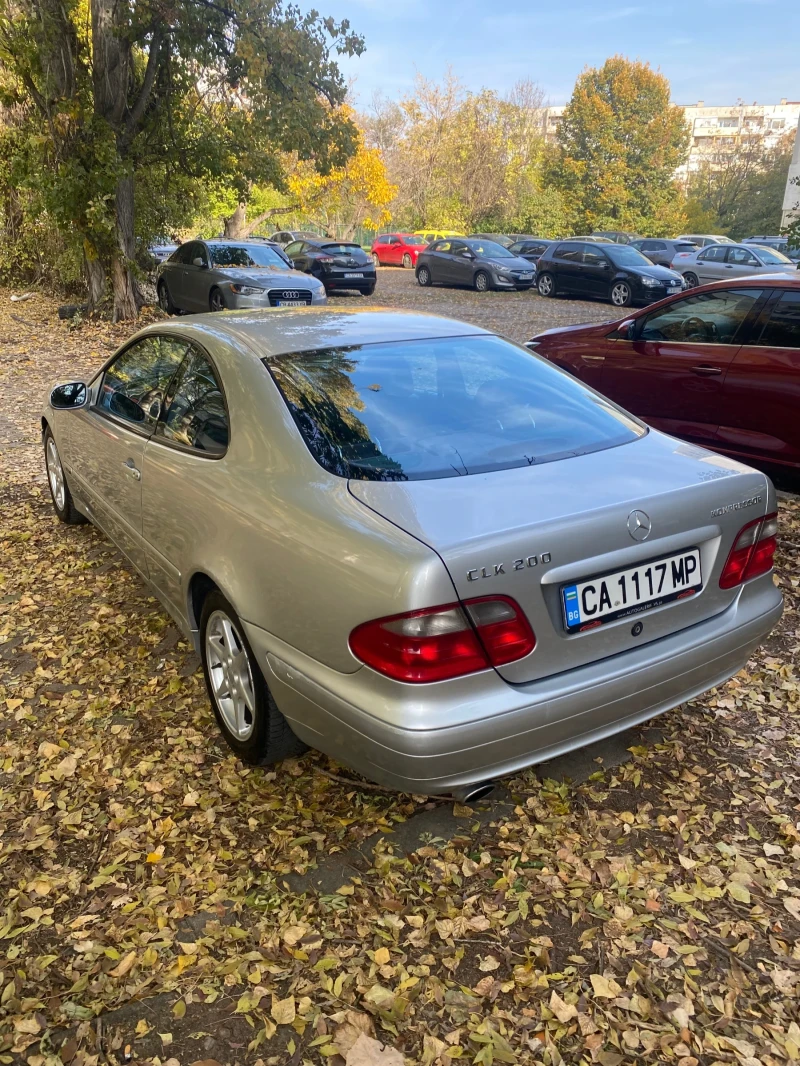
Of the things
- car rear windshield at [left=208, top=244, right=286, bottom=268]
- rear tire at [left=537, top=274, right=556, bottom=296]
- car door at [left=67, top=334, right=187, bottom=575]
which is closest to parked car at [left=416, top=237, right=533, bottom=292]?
rear tire at [left=537, top=274, right=556, bottom=296]

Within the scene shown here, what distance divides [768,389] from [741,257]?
2026 cm

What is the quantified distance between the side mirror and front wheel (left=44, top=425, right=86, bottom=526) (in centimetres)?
69

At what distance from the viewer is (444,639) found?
225 cm

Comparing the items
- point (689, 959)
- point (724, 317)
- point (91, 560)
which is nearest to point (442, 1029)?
point (689, 959)

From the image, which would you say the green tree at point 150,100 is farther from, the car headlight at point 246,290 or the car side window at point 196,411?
the car side window at point 196,411

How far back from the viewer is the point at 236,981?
2.30 meters

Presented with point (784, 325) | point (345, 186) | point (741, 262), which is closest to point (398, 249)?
point (345, 186)

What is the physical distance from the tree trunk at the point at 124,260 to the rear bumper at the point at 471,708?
14571mm

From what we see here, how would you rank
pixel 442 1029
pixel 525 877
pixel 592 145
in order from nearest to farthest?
pixel 442 1029 → pixel 525 877 → pixel 592 145

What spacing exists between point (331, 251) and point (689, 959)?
73.6 feet

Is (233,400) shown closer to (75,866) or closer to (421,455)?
(421,455)

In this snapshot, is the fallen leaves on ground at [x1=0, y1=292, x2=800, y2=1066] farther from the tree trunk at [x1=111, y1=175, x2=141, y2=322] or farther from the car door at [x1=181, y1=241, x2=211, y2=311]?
the tree trunk at [x1=111, y1=175, x2=141, y2=322]

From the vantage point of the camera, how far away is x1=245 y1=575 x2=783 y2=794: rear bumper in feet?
7.49

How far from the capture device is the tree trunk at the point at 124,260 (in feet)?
50.0
